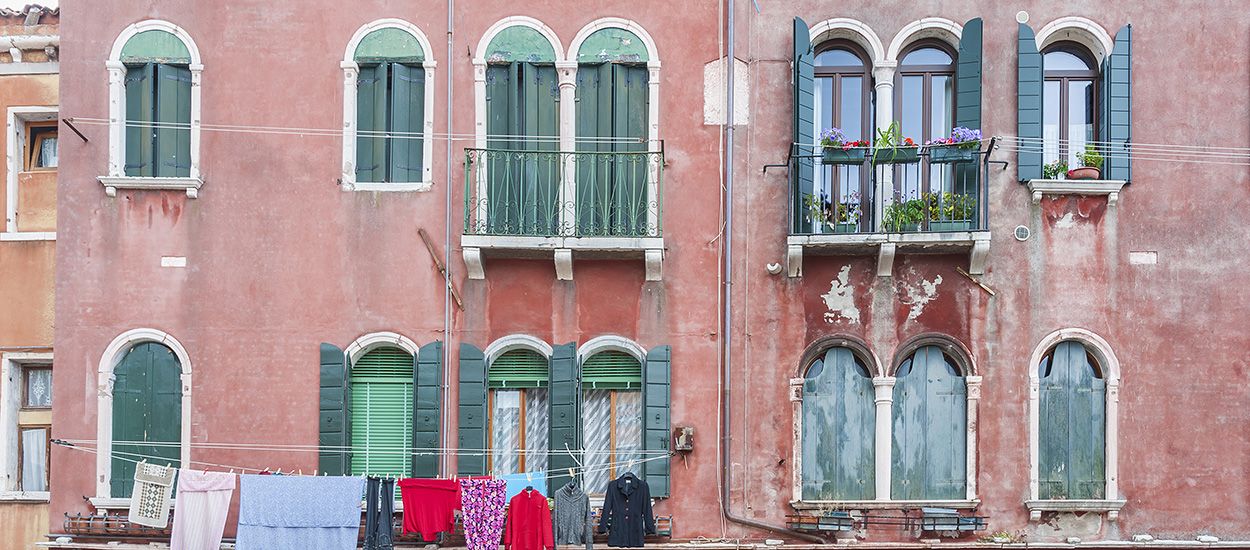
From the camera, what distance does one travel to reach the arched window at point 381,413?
1548 cm

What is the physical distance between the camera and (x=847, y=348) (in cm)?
1548

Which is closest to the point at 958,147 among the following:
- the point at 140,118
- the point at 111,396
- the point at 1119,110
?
the point at 1119,110

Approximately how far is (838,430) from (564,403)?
3344mm

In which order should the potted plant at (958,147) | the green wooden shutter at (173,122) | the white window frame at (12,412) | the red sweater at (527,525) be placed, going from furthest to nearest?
the white window frame at (12,412), the green wooden shutter at (173,122), the potted plant at (958,147), the red sweater at (527,525)

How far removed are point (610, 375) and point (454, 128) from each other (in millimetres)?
3599

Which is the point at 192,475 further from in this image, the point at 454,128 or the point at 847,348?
the point at 847,348

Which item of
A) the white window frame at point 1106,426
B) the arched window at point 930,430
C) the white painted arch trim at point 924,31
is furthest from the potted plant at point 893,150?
the white window frame at point 1106,426

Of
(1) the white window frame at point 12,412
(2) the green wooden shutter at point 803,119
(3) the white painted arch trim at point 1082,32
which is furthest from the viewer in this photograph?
(1) the white window frame at point 12,412

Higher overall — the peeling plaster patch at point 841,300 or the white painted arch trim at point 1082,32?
the white painted arch trim at point 1082,32

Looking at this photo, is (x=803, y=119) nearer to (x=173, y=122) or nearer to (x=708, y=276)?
(x=708, y=276)

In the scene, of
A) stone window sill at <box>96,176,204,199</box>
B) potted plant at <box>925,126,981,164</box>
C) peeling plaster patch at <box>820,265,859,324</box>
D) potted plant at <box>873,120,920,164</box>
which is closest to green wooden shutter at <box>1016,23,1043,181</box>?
potted plant at <box>925,126,981,164</box>

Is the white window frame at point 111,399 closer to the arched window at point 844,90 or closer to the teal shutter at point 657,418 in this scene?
the teal shutter at point 657,418

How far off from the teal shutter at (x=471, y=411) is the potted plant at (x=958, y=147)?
5.94 meters

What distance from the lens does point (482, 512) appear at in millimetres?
14625
